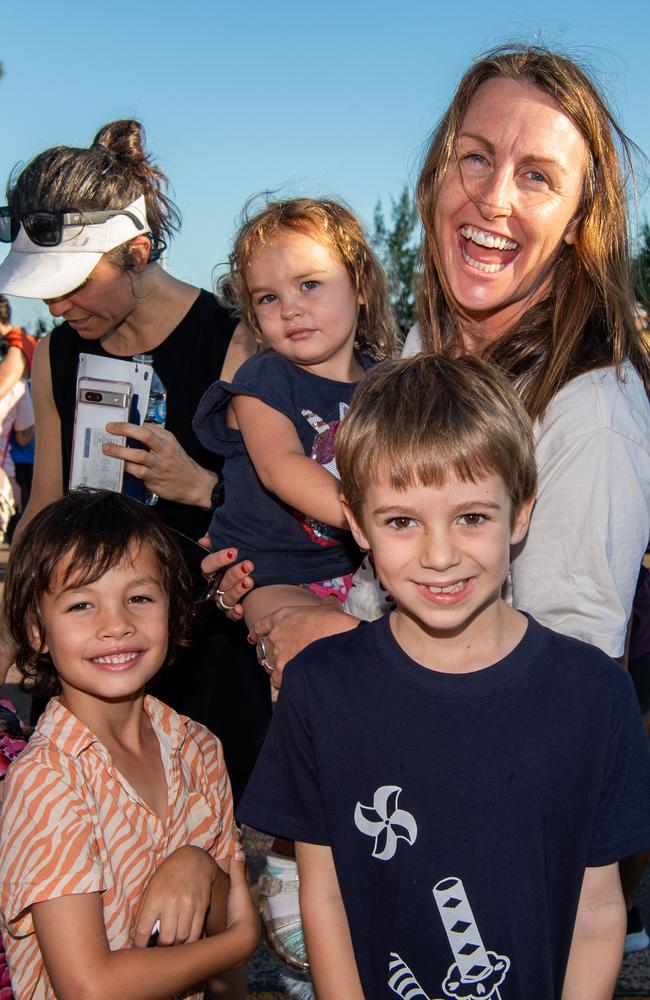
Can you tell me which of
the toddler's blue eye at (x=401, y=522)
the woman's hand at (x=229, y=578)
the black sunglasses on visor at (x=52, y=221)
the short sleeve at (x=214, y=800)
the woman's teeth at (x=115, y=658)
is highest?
the black sunglasses on visor at (x=52, y=221)

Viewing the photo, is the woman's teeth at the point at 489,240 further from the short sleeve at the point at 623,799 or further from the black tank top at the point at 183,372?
the black tank top at the point at 183,372

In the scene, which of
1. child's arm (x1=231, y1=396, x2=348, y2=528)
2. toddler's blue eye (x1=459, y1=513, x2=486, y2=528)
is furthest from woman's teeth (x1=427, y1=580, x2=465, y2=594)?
child's arm (x1=231, y1=396, x2=348, y2=528)

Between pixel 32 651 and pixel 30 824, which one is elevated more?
pixel 32 651

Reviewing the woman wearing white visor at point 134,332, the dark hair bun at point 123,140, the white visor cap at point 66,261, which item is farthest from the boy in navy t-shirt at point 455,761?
the dark hair bun at point 123,140

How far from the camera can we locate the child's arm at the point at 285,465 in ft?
8.12

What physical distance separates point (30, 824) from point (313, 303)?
1.64 metres

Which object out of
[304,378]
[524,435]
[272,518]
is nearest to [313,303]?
[304,378]

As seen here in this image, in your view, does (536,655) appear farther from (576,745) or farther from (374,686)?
(374,686)

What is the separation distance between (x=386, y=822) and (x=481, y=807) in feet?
0.57

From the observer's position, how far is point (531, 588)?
192 centimetres

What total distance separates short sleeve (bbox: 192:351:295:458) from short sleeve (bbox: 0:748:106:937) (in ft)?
3.79

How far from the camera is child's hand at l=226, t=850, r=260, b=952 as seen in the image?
220cm

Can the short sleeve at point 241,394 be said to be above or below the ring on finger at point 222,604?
above

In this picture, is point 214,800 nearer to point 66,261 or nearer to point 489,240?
point 489,240
